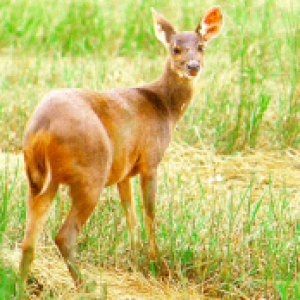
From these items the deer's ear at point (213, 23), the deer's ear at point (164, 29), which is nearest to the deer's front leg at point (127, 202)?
the deer's ear at point (164, 29)

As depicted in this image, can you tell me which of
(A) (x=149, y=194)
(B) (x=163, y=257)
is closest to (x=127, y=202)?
(A) (x=149, y=194)

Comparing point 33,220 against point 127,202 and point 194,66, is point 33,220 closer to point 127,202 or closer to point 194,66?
point 127,202

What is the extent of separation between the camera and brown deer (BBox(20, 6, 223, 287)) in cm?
310

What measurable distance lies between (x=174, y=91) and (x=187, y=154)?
5.55 ft

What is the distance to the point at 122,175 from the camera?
362 cm

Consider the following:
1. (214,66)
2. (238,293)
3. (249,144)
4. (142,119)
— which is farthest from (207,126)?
(238,293)

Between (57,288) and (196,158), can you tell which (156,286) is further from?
(196,158)

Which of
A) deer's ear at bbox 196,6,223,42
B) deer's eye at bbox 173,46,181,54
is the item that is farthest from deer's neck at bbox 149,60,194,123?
deer's ear at bbox 196,6,223,42

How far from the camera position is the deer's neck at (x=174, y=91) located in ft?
14.1

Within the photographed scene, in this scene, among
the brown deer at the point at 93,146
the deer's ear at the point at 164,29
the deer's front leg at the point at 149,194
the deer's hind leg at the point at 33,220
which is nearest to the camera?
the brown deer at the point at 93,146

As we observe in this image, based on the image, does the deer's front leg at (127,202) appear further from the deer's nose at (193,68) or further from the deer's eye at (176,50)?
the deer's eye at (176,50)

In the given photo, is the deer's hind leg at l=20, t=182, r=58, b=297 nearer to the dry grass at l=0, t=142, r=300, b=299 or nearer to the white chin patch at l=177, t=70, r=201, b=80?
the dry grass at l=0, t=142, r=300, b=299

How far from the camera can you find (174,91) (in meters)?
4.33

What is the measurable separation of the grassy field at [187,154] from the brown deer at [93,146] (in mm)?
238
